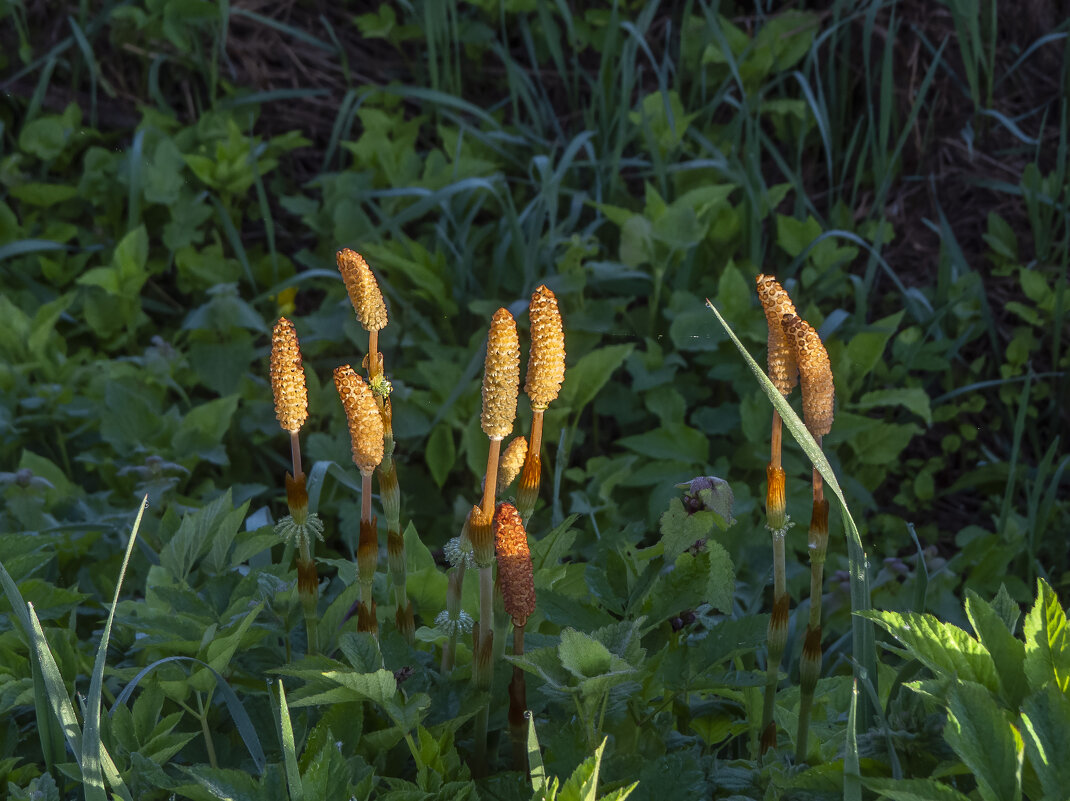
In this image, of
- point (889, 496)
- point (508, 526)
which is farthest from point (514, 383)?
point (889, 496)

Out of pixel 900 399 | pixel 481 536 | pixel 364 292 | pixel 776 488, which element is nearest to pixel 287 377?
pixel 364 292

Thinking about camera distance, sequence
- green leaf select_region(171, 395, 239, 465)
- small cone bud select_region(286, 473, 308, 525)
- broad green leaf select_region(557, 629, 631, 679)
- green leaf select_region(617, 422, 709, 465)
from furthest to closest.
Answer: green leaf select_region(617, 422, 709, 465), green leaf select_region(171, 395, 239, 465), small cone bud select_region(286, 473, 308, 525), broad green leaf select_region(557, 629, 631, 679)

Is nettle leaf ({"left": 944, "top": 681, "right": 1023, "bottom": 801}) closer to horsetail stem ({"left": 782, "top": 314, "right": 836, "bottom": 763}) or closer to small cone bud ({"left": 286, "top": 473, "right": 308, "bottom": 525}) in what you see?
horsetail stem ({"left": 782, "top": 314, "right": 836, "bottom": 763})

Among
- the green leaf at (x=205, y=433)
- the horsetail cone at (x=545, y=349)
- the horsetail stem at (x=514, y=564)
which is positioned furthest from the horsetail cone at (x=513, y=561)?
the green leaf at (x=205, y=433)

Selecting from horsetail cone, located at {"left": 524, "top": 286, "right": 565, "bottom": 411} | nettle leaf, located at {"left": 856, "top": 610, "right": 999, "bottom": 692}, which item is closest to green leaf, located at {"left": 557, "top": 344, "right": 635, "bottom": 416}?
horsetail cone, located at {"left": 524, "top": 286, "right": 565, "bottom": 411}

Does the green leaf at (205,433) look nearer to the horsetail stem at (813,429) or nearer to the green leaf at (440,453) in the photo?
the green leaf at (440,453)

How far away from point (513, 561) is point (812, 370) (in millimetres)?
298

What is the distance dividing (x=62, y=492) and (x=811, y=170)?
232 cm

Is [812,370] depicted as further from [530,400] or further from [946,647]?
[530,400]

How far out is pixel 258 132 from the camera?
11.8ft

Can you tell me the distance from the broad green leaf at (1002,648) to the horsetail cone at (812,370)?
0.19 m

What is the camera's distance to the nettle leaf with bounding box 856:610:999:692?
0.87 m

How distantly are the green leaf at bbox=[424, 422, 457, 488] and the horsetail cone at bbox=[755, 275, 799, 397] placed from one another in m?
1.59

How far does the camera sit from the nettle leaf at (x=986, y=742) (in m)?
0.77
